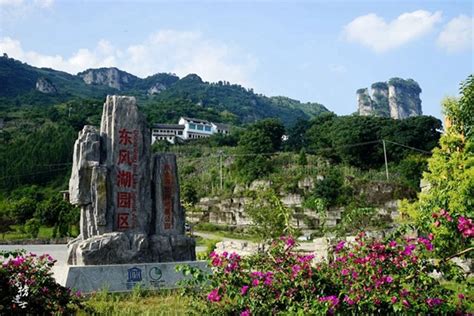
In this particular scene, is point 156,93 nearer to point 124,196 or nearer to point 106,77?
point 106,77

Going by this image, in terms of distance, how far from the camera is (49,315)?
170 inches

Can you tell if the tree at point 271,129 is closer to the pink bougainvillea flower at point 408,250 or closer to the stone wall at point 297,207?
the stone wall at point 297,207

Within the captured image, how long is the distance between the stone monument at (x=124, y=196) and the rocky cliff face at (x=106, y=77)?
4468 inches

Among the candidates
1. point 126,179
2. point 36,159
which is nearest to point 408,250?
point 126,179

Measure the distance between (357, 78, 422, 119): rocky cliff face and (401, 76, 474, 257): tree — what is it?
95.3 metres

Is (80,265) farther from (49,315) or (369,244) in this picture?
(369,244)

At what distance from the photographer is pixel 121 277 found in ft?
23.1

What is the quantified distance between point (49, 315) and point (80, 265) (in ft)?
9.83

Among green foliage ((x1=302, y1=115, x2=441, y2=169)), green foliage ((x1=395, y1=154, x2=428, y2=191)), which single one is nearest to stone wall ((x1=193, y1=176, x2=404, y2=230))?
green foliage ((x1=395, y1=154, x2=428, y2=191))

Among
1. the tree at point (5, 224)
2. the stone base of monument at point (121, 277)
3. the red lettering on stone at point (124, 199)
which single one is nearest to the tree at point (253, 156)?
the tree at point (5, 224)


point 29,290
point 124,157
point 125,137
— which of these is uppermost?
point 125,137

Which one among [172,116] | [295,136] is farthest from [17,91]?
[295,136]

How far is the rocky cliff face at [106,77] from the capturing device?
11881 centimetres

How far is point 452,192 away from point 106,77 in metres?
122
